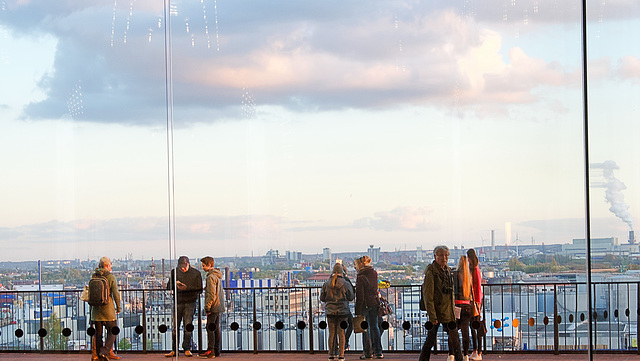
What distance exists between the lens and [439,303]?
538 cm

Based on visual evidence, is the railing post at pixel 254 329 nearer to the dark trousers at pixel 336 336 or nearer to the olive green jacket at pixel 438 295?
the dark trousers at pixel 336 336

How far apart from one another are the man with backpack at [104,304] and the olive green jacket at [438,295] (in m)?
2.48

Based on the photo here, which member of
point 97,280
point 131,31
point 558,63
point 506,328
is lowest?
point 506,328

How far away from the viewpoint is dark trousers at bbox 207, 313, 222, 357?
18.3ft

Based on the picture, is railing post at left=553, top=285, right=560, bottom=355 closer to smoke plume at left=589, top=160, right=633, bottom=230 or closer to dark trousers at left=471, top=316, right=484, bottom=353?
dark trousers at left=471, top=316, right=484, bottom=353

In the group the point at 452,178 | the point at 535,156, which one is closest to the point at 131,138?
the point at 452,178

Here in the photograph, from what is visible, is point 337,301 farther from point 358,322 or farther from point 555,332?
point 555,332

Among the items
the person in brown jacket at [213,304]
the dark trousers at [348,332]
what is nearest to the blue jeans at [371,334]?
the dark trousers at [348,332]

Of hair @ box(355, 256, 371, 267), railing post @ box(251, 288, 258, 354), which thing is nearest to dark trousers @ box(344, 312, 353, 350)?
hair @ box(355, 256, 371, 267)

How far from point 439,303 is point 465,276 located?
0.96ft

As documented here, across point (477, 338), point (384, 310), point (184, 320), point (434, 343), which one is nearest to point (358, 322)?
point (384, 310)

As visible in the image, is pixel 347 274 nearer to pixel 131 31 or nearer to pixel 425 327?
pixel 425 327

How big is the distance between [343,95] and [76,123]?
2.21 meters

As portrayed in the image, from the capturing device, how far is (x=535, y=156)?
5.56 meters
